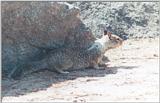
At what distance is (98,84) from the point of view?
761 cm

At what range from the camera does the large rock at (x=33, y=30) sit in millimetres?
8633

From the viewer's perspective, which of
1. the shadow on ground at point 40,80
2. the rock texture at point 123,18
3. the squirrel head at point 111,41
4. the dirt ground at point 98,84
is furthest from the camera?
the rock texture at point 123,18

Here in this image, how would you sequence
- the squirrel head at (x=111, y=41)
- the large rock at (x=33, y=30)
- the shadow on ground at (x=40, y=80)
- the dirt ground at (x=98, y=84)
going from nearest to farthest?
1. the dirt ground at (x=98, y=84)
2. the shadow on ground at (x=40, y=80)
3. the large rock at (x=33, y=30)
4. the squirrel head at (x=111, y=41)

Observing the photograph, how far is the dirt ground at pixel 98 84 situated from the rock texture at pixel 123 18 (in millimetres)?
1861

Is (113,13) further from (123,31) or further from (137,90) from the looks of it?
(137,90)

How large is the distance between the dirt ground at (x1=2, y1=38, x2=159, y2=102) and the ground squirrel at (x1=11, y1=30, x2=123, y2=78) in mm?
142

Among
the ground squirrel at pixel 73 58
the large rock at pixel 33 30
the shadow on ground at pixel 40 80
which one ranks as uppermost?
the large rock at pixel 33 30

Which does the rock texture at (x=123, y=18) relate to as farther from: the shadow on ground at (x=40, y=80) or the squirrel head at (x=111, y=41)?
the shadow on ground at (x=40, y=80)

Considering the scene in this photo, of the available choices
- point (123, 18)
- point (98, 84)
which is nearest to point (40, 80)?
point (98, 84)

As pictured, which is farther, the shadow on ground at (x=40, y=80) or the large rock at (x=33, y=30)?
the large rock at (x=33, y=30)

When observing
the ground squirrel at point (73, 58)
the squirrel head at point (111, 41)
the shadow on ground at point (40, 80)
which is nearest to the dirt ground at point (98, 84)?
the shadow on ground at point (40, 80)

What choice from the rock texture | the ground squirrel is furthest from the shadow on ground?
the rock texture

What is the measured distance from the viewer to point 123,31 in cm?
1154

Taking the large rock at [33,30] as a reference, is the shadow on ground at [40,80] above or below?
below
